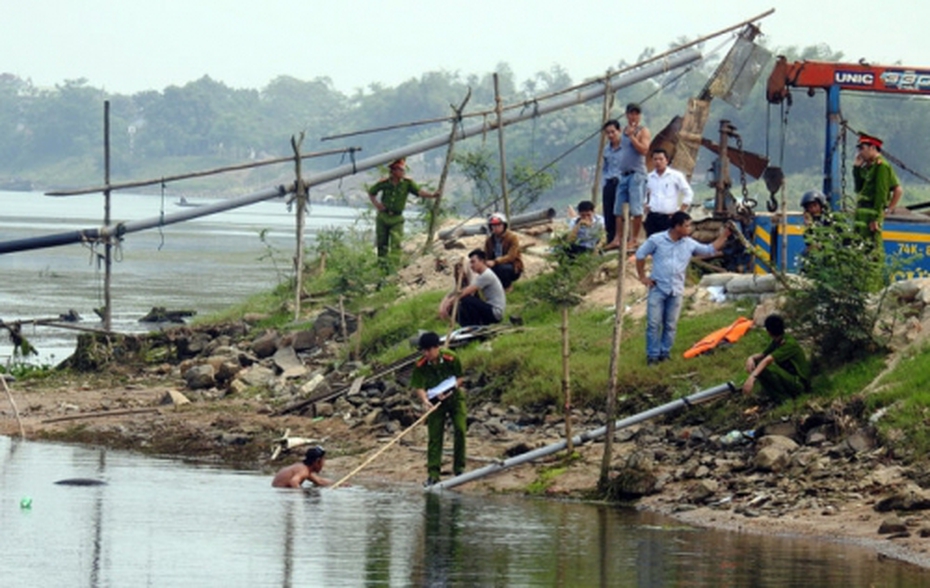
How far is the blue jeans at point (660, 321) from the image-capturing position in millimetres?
17406

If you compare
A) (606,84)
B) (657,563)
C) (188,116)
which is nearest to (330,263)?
(606,84)

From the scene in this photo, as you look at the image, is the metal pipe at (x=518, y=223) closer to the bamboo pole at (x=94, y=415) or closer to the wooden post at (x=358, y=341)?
the wooden post at (x=358, y=341)

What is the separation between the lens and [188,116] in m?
146

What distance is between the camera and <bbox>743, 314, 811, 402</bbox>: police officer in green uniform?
15812 mm

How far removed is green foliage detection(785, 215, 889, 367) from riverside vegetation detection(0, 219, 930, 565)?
8 cm

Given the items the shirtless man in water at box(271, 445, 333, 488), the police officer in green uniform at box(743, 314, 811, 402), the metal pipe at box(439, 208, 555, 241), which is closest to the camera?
the police officer in green uniform at box(743, 314, 811, 402)

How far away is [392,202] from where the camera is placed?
24.6 meters

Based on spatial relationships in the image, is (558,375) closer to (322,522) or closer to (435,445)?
(435,445)

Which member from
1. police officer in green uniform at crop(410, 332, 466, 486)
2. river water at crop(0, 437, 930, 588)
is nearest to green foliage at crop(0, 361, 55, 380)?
river water at crop(0, 437, 930, 588)

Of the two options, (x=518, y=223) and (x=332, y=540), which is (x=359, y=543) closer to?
(x=332, y=540)

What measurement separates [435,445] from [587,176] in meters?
64.6

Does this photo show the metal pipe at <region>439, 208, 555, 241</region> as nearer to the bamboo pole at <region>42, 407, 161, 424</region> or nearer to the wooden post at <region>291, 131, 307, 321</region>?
the wooden post at <region>291, 131, 307, 321</region>

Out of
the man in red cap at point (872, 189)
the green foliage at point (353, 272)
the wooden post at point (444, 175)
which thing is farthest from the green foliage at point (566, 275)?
the man in red cap at point (872, 189)

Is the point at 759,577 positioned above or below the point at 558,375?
below
